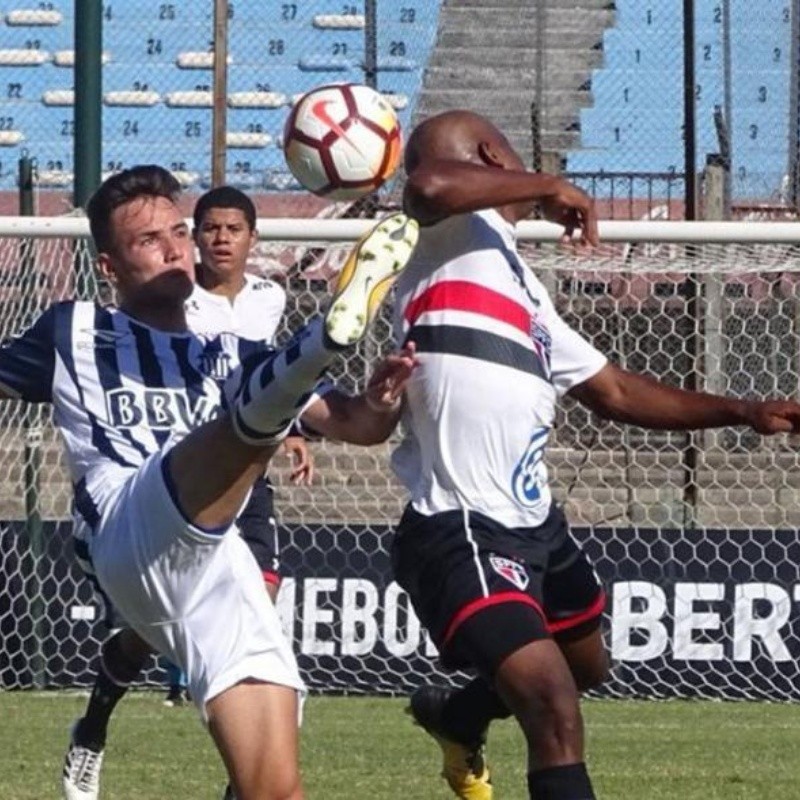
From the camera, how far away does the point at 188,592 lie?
4.93m

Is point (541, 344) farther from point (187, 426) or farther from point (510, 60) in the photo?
point (510, 60)

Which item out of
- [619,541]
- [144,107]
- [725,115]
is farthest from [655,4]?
[619,541]

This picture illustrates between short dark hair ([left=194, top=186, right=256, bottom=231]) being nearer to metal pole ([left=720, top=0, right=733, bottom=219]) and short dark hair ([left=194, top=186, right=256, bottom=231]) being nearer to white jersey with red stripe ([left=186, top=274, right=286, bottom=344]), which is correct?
white jersey with red stripe ([left=186, top=274, right=286, bottom=344])

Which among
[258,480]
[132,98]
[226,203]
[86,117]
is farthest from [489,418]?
[132,98]

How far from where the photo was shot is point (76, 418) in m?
5.48

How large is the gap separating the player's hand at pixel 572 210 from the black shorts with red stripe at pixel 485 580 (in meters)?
0.75

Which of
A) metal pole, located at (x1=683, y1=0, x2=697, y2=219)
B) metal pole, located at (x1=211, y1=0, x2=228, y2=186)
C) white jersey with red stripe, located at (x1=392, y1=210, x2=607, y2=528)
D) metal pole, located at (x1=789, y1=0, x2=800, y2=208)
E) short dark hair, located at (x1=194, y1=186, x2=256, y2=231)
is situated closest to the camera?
white jersey with red stripe, located at (x1=392, y1=210, x2=607, y2=528)

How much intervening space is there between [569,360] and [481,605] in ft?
3.17

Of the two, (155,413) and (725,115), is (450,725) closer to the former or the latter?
(155,413)

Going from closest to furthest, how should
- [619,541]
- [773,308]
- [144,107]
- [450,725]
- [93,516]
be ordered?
[93,516], [450,725], [619,541], [773,308], [144,107]

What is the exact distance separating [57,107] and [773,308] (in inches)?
268

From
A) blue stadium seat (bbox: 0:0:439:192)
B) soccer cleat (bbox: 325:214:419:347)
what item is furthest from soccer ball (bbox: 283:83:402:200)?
blue stadium seat (bbox: 0:0:439:192)

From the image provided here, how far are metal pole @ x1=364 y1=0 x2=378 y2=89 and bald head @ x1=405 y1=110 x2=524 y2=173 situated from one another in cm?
1041

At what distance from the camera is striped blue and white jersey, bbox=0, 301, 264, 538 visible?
5.44m
